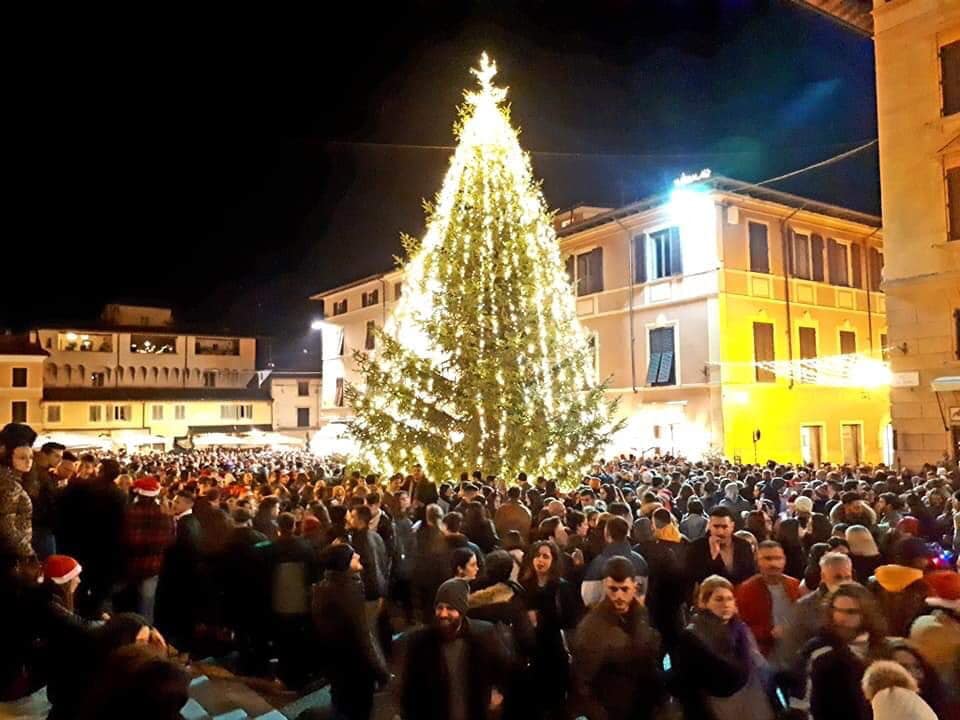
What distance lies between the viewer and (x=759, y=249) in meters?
26.4

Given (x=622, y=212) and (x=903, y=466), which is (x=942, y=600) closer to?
(x=903, y=466)

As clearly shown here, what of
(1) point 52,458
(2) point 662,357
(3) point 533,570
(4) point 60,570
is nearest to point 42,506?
(1) point 52,458

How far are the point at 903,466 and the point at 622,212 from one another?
13.4m

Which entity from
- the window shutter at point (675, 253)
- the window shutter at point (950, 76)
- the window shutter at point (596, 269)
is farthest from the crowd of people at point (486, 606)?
the window shutter at point (596, 269)

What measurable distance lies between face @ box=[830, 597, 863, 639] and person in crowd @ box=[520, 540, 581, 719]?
1.79 m

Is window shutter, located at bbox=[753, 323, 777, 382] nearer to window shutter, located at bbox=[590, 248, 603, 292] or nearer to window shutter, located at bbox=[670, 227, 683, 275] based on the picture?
window shutter, located at bbox=[670, 227, 683, 275]

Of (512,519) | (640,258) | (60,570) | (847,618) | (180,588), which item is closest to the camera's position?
(847,618)

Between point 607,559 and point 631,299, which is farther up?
point 631,299

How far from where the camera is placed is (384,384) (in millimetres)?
17156

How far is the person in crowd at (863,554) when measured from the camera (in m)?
6.41

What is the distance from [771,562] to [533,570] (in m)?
1.76

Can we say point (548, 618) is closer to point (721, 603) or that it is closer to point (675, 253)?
point (721, 603)

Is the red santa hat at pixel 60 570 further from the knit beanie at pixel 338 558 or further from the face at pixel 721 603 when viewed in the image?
the face at pixel 721 603

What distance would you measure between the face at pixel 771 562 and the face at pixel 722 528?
0.53 m
